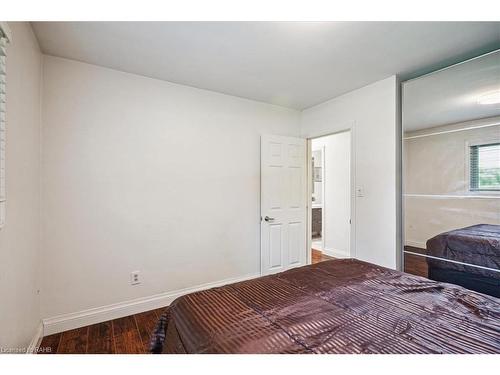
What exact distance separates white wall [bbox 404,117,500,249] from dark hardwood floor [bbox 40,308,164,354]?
272 cm

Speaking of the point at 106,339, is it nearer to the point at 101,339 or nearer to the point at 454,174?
the point at 101,339

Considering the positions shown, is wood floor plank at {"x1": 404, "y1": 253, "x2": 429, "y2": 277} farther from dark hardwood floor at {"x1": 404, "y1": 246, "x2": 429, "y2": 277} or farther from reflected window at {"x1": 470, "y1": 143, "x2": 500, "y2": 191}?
reflected window at {"x1": 470, "y1": 143, "x2": 500, "y2": 191}

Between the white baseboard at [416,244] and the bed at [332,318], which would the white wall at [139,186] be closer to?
the bed at [332,318]

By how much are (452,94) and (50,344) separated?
162 inches

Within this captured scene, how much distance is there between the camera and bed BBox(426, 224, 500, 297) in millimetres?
1983

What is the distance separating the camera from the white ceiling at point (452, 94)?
79.6 inches

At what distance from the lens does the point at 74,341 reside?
2.03 m

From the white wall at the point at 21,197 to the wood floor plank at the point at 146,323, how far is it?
785 millimetres

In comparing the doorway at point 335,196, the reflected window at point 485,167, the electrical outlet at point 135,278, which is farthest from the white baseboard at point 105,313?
the reflected window at point 485,167

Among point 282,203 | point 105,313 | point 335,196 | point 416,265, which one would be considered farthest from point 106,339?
point 335,196

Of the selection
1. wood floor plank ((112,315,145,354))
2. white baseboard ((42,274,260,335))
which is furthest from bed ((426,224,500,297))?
wood floor plank ((112,315,145,354))

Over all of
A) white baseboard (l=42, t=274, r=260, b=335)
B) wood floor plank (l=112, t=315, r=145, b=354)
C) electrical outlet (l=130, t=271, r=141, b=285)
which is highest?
electrical outlet (l=130, t=271, r=141, b=285)
